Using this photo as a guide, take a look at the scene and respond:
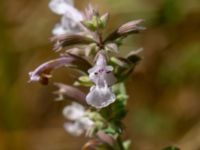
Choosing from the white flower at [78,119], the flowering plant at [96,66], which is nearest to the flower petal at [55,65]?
the flowering plant at [96,66]

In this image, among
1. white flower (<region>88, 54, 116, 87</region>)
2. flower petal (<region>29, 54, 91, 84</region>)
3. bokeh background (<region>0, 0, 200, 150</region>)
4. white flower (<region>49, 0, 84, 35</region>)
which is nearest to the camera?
white flower (<region>88, 54, 116, 87</region>)

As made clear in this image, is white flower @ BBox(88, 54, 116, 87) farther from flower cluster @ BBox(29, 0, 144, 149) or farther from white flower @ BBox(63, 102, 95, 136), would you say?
white flower @ BBox(63, 102, 95, 136)

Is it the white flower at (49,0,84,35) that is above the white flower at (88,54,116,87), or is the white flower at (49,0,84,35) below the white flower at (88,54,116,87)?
above

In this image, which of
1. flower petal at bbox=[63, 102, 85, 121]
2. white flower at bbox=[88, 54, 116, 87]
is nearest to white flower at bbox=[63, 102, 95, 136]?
flower petal at bbox=[63, 102, 85, 121]

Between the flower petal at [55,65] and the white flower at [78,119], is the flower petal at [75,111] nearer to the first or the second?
the white flower at [78,119]

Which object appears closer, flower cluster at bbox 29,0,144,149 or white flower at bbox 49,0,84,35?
flower cluster at bbox 29,0,144,149

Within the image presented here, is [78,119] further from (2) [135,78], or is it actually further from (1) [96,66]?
(2) [135,78]
